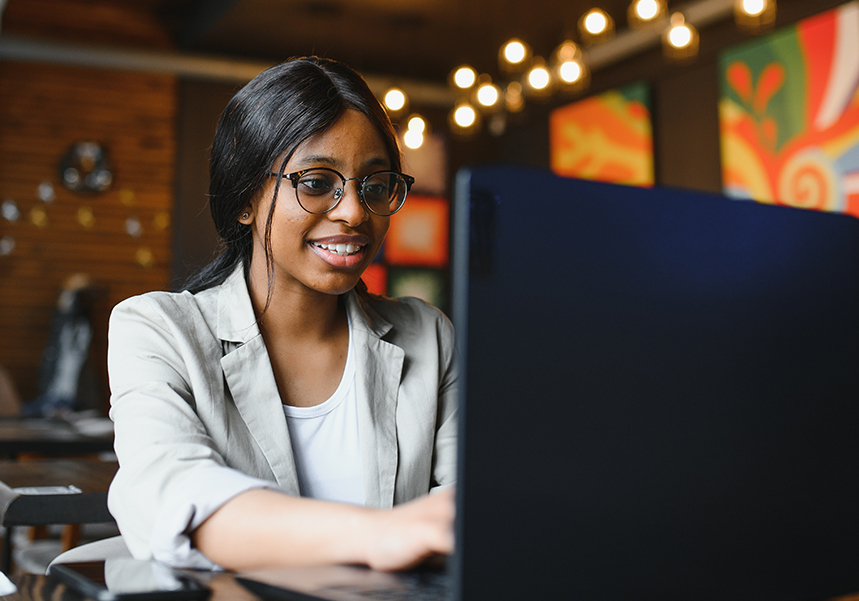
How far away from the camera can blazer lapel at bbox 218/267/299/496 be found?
1125 mm

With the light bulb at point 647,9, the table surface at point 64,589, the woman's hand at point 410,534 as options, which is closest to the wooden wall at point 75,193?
the light bulb at point 647,9

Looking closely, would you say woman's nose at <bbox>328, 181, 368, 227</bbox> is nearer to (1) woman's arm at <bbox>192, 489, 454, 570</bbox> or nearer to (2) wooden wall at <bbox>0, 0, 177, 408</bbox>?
(1) woman's arm at <bbox>192, 489, 454, 570</bbox>

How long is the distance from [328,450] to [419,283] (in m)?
5.91

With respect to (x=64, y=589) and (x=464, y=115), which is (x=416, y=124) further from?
(x=64, y=589)

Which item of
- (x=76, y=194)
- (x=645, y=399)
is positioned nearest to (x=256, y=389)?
(x=645, y=399)

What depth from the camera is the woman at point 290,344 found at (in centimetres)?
95

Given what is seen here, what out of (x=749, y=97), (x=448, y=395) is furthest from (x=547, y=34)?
(x=448, y=395)

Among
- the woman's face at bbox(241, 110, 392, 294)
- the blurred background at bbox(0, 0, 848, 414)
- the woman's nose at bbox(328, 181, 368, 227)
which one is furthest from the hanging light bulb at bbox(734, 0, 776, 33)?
the woman's nose at bbox(328, 181, 368, 227)

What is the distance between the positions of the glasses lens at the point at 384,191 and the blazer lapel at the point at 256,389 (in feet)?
0.84

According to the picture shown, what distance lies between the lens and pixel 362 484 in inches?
48.4

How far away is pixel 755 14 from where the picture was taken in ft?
12.1

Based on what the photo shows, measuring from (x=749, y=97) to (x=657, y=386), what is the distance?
4945 millimetres

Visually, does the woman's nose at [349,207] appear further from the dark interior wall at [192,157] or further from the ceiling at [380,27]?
the dark interior wall at [192,157]

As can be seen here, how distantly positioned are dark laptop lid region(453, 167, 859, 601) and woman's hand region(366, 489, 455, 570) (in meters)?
0.11
